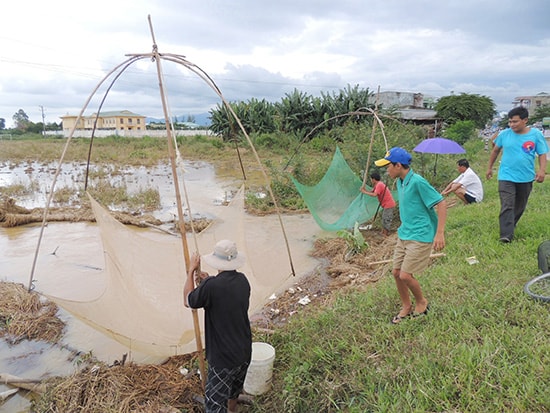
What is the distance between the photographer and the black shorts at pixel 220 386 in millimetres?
1814

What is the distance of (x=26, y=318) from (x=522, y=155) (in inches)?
167

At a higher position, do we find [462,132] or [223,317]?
[223,317]

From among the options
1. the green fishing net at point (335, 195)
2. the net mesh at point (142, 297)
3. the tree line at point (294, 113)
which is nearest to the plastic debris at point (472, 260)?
the net mesh at point (142, 297)

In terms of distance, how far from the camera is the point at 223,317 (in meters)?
1.75

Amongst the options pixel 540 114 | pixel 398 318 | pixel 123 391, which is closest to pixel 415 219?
pixel 398 318

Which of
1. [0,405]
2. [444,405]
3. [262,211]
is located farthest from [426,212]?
[262,211]

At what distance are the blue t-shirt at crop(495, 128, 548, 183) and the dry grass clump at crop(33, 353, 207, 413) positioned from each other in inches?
106

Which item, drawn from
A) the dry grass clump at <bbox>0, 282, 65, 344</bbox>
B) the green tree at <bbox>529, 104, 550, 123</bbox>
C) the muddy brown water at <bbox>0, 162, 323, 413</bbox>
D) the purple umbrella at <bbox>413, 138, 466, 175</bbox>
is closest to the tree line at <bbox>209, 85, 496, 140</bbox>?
the muddy brown water at <bbox>0, 162, 323, 413</bbox>

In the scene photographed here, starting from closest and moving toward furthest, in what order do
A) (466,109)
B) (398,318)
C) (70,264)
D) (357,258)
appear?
(398,318), (357,258), (70,264), (466,109)

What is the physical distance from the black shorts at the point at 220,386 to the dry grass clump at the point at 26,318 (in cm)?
197

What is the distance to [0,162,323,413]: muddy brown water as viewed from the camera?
287 cm

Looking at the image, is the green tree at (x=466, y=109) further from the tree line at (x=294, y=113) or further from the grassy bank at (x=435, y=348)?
the grassy bank at (x=435, y=348)

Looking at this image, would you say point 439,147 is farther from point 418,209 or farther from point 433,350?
point 433,350

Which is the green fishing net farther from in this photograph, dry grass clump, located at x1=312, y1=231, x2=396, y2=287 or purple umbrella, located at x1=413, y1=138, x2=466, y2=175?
purple umbrella, located at x1=413, y1=138, x2=466, y2=175
